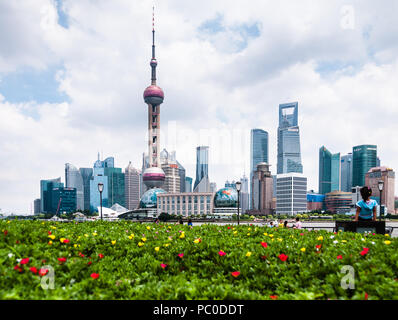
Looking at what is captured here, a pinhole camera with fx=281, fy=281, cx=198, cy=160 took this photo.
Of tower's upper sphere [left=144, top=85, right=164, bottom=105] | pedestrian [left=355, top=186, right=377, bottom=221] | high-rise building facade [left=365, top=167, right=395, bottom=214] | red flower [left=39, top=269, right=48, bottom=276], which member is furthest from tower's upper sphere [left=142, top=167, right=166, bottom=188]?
red flower [left=39, top=269, right=48, bottom=276]

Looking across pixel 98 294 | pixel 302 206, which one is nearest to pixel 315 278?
pixel 98 294

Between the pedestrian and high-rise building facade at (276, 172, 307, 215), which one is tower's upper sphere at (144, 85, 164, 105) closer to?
high-rise building facade at (276, 172, 307, 215)

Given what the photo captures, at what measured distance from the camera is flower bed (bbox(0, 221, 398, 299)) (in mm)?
4121

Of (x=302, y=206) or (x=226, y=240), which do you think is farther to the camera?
(x=302, y=206)

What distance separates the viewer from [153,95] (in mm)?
163375

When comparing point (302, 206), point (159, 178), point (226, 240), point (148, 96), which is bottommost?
point (302, 206)

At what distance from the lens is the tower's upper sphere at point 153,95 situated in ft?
536

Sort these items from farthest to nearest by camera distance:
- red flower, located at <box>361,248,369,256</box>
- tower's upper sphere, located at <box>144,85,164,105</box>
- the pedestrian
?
tower's upper sphere, located at <box>144,85,164,105</box>, the pedestrian, red flower, located at <box>361,248,369,256</box>

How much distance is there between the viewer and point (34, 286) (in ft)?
14.2

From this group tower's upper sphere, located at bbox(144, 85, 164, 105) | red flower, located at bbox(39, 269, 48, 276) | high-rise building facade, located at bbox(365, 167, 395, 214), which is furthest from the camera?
high-rise building facade, located at bbox(365, 167, 395, 214)

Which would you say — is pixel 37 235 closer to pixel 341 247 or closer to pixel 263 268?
pixel 263 268

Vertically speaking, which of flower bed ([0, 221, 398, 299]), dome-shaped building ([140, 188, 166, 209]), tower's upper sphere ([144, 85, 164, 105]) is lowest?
dome-shaped building ([140, 188, 166, 209])

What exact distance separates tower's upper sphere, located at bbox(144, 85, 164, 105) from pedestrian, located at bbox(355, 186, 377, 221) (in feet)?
531
